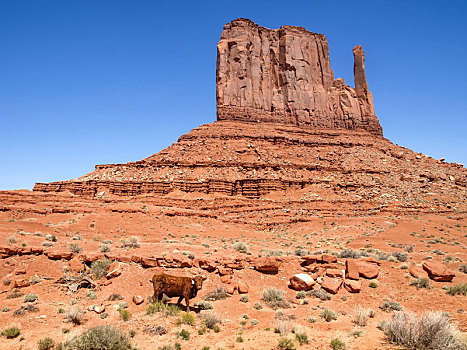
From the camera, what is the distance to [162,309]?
845cm

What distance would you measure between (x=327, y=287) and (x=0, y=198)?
3343cm

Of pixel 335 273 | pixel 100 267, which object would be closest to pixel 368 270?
pixel 335 273

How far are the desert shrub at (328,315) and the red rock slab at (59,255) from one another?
8.31 metres

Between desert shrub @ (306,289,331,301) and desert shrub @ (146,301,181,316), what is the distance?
420 cm

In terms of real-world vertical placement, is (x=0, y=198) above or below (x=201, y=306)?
above

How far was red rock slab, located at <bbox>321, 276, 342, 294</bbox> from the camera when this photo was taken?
10.3 meters

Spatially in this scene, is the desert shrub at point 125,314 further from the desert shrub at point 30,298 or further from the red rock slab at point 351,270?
the red rock slab at point 351,270

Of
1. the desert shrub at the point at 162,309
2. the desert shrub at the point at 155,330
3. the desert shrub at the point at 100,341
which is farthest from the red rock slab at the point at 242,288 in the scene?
the desert shrub at the point at 100,341

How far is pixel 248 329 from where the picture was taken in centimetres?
789

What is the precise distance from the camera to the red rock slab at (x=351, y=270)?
424 inches

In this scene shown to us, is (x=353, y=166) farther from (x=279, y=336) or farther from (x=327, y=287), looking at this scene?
(x=279, y=336)

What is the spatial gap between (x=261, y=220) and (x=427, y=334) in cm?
2469

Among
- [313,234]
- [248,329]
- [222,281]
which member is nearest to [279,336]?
[248,329]

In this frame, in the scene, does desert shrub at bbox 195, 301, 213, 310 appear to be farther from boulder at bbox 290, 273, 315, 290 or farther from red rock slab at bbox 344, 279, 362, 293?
red rock slab at bbox 344, 279, 362, 293
